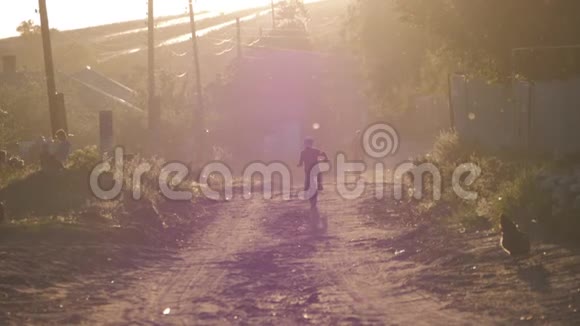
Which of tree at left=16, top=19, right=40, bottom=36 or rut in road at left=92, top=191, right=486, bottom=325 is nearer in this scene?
rut in road at left=92, top=191, right=486, bottom=325

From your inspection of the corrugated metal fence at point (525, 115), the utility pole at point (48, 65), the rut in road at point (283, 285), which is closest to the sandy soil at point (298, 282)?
the rut in road at point (283, 285)

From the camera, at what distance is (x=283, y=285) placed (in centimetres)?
1296

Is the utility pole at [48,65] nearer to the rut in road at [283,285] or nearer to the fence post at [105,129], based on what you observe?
the fence post at [105,129]

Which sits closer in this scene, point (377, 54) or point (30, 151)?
point (30, 151)

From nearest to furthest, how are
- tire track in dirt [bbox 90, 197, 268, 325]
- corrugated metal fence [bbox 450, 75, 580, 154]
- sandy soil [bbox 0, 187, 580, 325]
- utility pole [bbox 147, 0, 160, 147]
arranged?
sandy soil [bbox 0, 187, 580, 325] → tire track in dirt [bbox 90, 197, 268, 325] → corrugated metal fence [bbox 450, 75, 580, 154] → utility pole [bbox 147, 0, 160, 147]

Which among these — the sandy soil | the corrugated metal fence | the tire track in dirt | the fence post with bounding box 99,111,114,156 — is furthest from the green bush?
the corrugated metal fence

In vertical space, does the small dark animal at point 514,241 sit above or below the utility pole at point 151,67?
below

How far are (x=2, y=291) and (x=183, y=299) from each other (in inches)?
81.8

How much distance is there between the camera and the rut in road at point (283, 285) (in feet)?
35.6

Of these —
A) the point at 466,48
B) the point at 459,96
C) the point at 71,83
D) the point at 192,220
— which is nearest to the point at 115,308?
the point at 192,220

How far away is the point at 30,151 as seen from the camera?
2752 cm

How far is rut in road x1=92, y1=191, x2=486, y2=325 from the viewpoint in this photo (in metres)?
10.9

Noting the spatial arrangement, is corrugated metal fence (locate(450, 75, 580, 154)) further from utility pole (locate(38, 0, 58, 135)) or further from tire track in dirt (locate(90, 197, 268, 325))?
utility pole (locate(38, 0, 58, 135))

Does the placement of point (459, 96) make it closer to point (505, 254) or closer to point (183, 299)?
point (505, 254)
